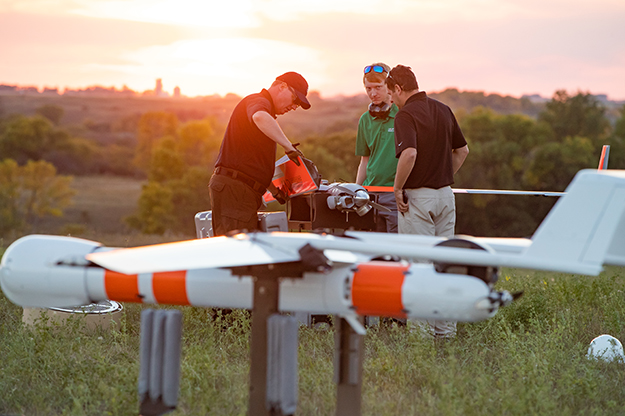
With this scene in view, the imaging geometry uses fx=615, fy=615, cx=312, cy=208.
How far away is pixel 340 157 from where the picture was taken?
136ft

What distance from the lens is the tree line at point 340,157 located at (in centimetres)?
3622

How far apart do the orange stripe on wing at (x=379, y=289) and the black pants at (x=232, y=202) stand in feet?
7.16

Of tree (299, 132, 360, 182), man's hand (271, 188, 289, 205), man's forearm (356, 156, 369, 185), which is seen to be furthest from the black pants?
tree (299, 132, 360, 182)

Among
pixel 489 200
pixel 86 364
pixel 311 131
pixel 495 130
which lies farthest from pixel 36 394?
pixel 311 131

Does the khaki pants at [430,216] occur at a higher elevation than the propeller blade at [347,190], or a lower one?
lower

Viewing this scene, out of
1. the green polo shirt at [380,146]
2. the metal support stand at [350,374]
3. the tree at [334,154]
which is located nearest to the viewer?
the metal support stand at [350,374]

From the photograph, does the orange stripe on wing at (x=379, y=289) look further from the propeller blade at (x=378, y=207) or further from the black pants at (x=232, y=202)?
the black pants at (x=232, y=202)

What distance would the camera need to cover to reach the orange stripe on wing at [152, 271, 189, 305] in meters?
3.58

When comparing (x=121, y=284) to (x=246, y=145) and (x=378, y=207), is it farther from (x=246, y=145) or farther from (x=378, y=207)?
(x=378, y=207)

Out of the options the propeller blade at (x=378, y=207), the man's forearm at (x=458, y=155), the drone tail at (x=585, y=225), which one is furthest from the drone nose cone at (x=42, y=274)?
the man's forearm at (x=458, y=155)

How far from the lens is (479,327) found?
596cm

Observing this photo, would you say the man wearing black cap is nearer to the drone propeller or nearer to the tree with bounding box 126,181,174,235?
the drone propeller

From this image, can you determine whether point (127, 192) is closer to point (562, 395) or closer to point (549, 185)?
point (549, 185)

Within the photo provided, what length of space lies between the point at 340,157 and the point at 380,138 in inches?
1401
